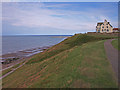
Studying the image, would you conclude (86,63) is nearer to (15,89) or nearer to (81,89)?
(81,89)

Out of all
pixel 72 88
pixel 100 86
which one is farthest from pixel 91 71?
pixel 72 88

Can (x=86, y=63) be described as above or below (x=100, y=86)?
above

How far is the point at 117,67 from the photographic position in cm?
1098

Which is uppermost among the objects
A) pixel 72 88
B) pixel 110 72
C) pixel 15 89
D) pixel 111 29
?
pixel 111 29

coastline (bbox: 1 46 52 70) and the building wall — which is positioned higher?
the building wall

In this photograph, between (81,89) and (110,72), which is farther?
(110,72)

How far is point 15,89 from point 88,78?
32.8ft

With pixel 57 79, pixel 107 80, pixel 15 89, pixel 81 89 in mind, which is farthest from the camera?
pixel 15 89

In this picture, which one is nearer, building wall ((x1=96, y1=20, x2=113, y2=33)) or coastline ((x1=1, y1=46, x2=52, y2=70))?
coastline ((x1=1, y1=46, x2=52, y2=70))

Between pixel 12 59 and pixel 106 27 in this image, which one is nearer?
pixel 12 59

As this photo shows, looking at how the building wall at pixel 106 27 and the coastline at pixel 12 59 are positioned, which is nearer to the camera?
the coastline at pixel 12 59

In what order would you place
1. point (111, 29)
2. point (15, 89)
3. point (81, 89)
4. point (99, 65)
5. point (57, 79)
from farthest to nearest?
point (111, 29), point (15, 89), point (99, 65), point (57, 79), point (81, 89)

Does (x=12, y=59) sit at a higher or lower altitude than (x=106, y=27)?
lower

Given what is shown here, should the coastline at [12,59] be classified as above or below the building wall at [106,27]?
below
